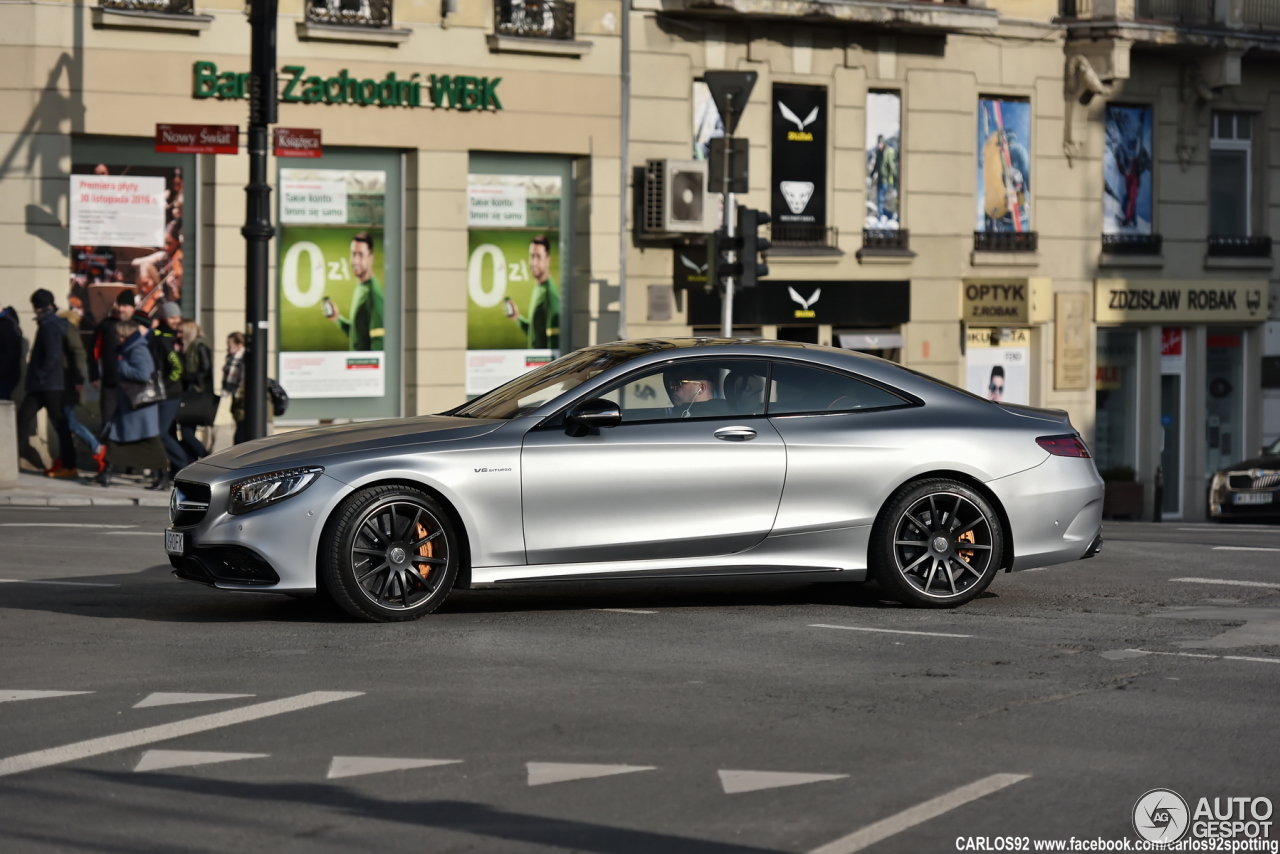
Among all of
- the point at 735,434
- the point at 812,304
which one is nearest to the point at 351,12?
the point at 812,304

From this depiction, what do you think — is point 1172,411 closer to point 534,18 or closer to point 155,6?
point 534,18

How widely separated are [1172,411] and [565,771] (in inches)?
1082

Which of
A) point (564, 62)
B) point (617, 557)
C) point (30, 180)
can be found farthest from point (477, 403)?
point (564, 62)

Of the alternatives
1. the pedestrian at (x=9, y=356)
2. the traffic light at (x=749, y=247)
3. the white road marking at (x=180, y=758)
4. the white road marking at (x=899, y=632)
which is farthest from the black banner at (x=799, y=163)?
the white road marking at (x=180, y=758)

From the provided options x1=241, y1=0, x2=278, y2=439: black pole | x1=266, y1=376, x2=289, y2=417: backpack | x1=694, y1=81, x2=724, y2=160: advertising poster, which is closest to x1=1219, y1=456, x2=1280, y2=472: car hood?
x1=694, y1=81, x2=724, y2=160: advertising poster

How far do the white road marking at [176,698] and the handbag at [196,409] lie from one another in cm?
1331

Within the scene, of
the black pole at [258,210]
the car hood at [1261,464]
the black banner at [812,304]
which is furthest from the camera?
the black banner at [812,304]

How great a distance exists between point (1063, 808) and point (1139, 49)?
89.0ft

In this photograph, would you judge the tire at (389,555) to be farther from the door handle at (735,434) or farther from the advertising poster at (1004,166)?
the advertising poster at (1004,166)

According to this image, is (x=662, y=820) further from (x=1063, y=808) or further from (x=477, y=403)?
(x=477, y=403)

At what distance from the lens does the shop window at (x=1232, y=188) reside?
3206 cm

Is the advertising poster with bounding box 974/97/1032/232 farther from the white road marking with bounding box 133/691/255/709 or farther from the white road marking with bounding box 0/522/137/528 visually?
the white road marking with bounding box 133/691/255/709

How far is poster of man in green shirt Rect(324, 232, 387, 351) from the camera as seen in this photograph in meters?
24.8

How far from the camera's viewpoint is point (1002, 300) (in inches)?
1171
